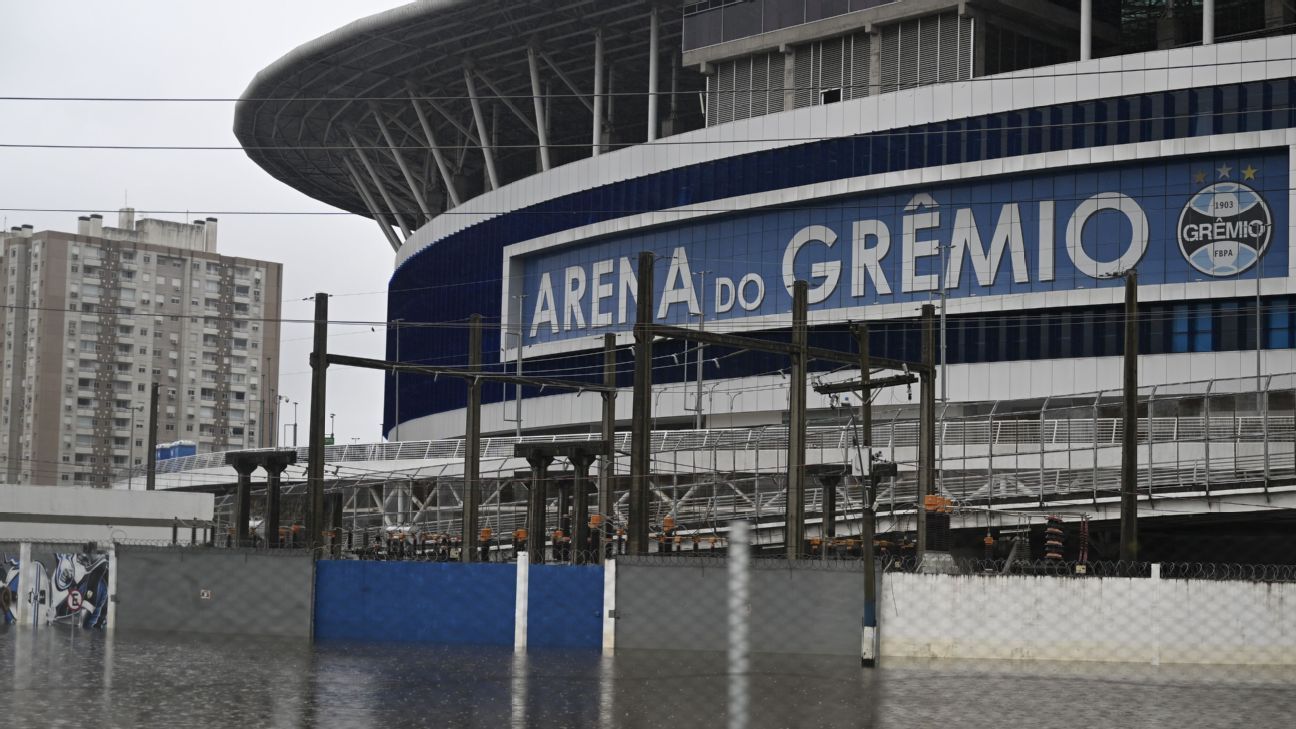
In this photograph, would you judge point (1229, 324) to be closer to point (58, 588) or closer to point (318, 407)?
point (318, 407)

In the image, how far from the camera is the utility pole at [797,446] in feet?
132

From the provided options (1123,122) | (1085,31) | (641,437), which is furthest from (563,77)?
(641,437)

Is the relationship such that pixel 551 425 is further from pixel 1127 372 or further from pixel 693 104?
pixel 1127 372

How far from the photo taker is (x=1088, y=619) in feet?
118

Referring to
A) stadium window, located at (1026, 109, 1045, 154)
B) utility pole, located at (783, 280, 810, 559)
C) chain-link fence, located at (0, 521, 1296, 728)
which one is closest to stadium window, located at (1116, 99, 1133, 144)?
stadium window, located at (1026, 109, 1045, 154)

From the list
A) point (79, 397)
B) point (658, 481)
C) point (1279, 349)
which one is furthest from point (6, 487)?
point (79, 397)

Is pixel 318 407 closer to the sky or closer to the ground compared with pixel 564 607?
closer to the sky

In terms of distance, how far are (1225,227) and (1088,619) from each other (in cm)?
3955

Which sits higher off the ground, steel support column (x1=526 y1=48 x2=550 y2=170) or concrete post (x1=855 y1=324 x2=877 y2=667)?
steel support column (x1=526 y1=48 x2=550 y2=170)

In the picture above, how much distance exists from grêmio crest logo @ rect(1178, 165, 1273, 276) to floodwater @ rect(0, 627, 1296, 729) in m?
38.6

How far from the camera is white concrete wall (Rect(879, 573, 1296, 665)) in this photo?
115ft

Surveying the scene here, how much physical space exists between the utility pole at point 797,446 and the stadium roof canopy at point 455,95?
156ft

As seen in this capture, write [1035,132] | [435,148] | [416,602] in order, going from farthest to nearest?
1. [435,148]
2. [1035,132]
3. [416,602]

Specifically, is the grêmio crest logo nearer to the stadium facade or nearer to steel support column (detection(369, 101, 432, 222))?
the stadium facade
